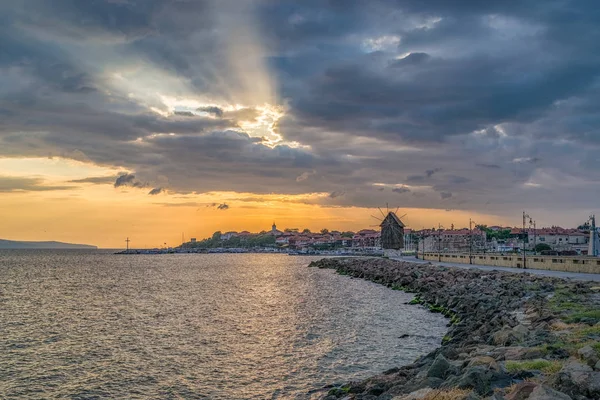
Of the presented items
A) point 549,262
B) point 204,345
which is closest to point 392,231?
point 549,262

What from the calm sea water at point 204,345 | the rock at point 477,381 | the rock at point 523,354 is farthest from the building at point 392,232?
the rock at point 477,381

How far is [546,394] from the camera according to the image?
924 centimetres

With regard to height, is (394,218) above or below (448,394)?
above

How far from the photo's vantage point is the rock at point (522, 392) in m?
9.83

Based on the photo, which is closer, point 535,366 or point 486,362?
point 535,366

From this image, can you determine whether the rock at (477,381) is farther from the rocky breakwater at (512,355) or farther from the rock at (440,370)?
the rock at (440,370)

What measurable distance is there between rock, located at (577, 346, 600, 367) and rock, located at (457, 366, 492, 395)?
8.13ft

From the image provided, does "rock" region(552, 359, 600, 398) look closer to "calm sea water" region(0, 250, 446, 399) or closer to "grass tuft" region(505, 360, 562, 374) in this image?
"grass tuft" region(505, 360, 562, 374)

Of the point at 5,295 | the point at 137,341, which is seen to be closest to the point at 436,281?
the point at 137,341

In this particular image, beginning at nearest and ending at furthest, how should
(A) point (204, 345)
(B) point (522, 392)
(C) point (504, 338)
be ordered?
(B) point (522, 392) < (C) point (504, 338) < (A) point (204, 345)

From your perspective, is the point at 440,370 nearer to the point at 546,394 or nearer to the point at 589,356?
the point at 589,356

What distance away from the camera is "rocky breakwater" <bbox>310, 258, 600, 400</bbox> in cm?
1064

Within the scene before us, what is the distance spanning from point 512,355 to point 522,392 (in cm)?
517

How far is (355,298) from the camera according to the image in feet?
165
